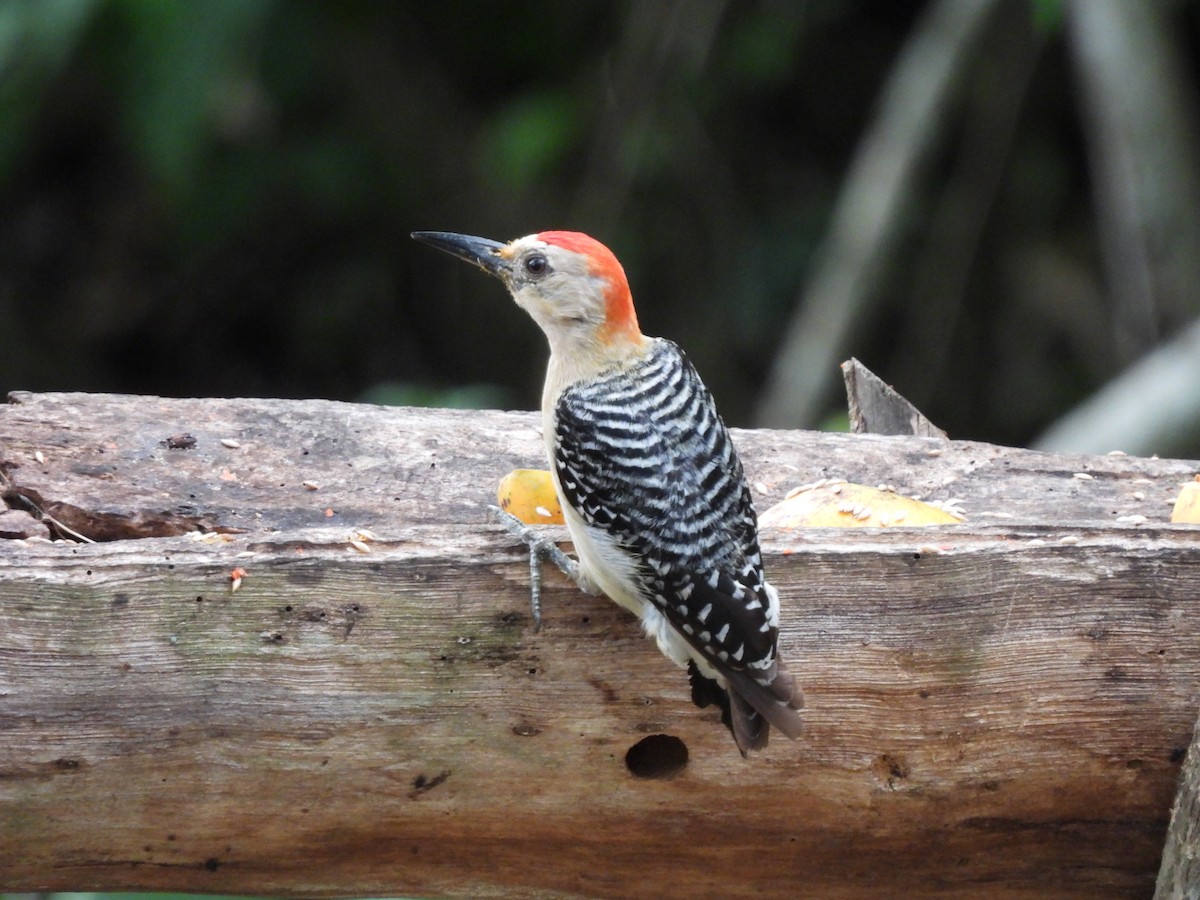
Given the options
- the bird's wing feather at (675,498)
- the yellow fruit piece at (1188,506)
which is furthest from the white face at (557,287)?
the yellow fruit piece at (1188,506)

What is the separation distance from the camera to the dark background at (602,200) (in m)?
6.40

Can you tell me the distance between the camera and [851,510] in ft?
10.7

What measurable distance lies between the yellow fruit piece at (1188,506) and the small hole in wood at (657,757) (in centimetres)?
124

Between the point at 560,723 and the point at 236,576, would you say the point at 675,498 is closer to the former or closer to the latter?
the point at 560,723

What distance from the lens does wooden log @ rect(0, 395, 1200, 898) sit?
2.69 m

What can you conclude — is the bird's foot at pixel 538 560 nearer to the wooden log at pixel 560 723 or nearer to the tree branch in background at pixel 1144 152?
the wooden log at pixel 560 723

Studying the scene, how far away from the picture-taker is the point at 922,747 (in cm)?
289

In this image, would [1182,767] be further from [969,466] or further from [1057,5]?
[1057,5]

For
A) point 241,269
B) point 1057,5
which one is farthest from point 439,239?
point 241,269

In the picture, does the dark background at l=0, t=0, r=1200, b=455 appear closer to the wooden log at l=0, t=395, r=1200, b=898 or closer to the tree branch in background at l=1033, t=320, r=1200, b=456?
the tree branch in background at l=1033, t=320, r=1200, b=456

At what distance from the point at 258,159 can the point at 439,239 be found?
4190 mm

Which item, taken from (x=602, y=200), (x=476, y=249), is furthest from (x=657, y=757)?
(x=602, y=200)

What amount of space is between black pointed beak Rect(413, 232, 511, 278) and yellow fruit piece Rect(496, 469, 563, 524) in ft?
1.60

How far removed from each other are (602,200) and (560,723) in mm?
4252
